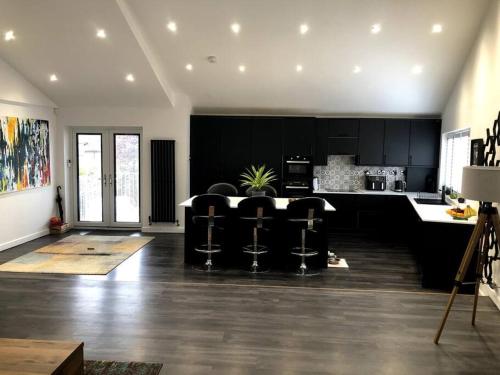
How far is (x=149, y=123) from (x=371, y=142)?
4240mm

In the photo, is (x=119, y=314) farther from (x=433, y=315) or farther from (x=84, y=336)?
(x=433, y=315)

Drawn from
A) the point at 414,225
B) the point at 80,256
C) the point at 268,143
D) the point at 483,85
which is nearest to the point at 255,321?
the point at 80,256

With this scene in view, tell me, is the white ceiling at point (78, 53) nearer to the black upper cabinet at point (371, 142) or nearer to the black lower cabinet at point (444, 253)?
the black upper cabinet at point (371, 142)

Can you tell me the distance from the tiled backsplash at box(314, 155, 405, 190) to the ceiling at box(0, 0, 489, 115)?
1024mm

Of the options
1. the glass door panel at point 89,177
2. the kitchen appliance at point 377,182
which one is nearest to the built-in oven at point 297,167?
the kitchen appliance at point 377,182

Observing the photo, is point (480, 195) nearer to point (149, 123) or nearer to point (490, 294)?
point (490, 294)

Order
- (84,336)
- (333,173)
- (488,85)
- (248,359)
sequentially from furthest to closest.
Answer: (333,173), (488,85), (84,336), (248,359)

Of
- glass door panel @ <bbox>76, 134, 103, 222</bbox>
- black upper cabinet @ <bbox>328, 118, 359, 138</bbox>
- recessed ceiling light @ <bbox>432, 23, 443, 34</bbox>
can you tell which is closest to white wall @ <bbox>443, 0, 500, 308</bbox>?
recessed ceiling light @ <bbox>432, 23, 443, 34</bbox>

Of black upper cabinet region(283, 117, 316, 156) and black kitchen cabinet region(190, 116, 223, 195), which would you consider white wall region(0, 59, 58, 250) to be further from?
black upper cabinet region(283, 117, 316, 156)

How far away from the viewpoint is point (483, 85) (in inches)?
221

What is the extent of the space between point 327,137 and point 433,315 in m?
4.75

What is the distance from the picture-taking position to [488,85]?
5.36 m

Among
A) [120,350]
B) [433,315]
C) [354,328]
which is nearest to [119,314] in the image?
[120,350]

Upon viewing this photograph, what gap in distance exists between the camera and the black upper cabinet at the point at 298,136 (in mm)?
8508
